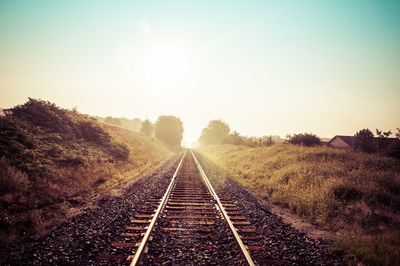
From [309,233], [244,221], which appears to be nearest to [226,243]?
[244,221]

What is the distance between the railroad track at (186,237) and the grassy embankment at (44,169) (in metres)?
2.65

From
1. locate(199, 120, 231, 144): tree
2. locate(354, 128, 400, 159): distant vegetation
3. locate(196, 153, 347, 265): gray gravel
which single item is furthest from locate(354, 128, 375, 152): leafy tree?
locate(199, 120, 231, 144): tree

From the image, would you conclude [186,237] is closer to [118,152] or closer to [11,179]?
[11,179]

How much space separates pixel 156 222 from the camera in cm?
660

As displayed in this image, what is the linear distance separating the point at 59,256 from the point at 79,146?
41.9ft

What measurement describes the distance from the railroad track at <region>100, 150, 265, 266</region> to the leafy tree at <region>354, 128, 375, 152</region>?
31455mm

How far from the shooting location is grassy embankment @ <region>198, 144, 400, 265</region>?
5.61 metres

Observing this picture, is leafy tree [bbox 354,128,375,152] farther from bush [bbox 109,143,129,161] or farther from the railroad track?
the railroad track

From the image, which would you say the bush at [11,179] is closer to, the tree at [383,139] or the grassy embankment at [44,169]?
the grassy embankment at [44,169]

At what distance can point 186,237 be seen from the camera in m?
5.75

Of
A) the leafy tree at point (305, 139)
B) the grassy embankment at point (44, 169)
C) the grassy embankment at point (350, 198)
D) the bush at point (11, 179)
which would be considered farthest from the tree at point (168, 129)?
the bush at point (11, 179)

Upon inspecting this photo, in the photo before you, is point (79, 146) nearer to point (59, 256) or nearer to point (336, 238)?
point (59, 256)

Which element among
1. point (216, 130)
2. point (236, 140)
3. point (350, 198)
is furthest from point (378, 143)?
point (216, 130)

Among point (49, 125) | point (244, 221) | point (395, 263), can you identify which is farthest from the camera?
point (49, 125)
